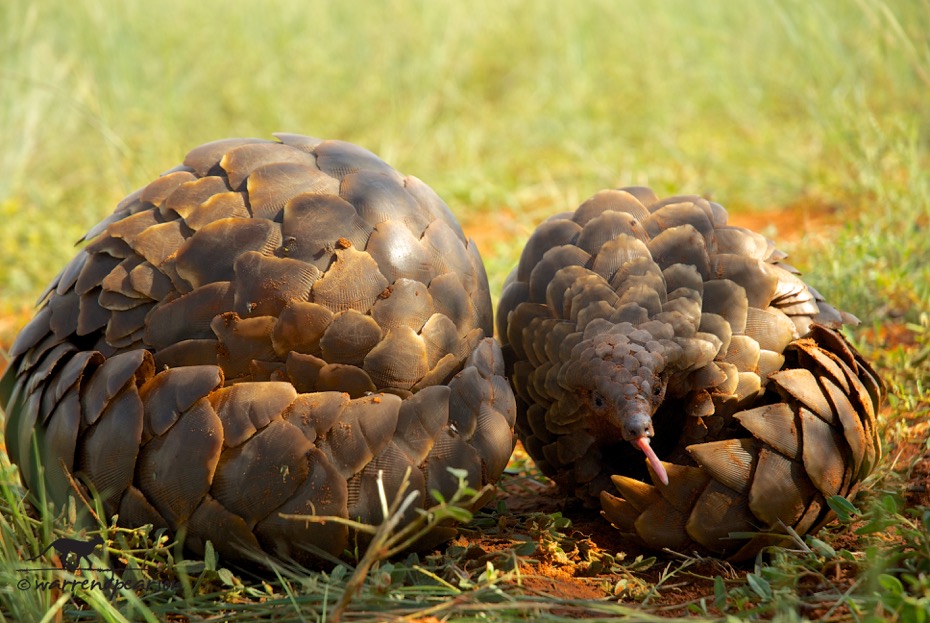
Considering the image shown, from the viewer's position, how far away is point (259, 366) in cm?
198

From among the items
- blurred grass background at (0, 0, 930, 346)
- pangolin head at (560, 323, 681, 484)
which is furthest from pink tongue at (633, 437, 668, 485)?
blurred grass background at (0, 0, 930, 346)

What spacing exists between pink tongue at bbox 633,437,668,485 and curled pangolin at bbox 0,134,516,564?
0.98 ft

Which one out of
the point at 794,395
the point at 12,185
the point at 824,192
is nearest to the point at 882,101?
the point at 824,192

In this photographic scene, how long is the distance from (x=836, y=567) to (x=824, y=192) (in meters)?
3.50

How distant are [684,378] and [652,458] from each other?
0.78ft

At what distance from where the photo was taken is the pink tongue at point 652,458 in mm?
1937

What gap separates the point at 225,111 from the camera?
6547mm

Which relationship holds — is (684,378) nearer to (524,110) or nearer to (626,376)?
(626,376)

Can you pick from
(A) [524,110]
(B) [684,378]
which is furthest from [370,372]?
(A) [524,110]

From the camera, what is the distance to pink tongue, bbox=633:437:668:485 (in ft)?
6.35

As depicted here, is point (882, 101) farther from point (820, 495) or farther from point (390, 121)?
point (820, 495)

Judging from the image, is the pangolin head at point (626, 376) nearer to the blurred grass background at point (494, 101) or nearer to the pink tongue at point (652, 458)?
the pink tongue at point (652, 458)

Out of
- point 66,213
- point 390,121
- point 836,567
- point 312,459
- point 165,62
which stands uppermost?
point 165,62

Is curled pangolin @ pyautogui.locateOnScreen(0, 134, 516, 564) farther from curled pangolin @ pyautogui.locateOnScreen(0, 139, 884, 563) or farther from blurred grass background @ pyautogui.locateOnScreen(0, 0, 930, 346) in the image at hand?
blurred grass background @ pyautogui.locateOnScreen(0, 0, 930, 346)
